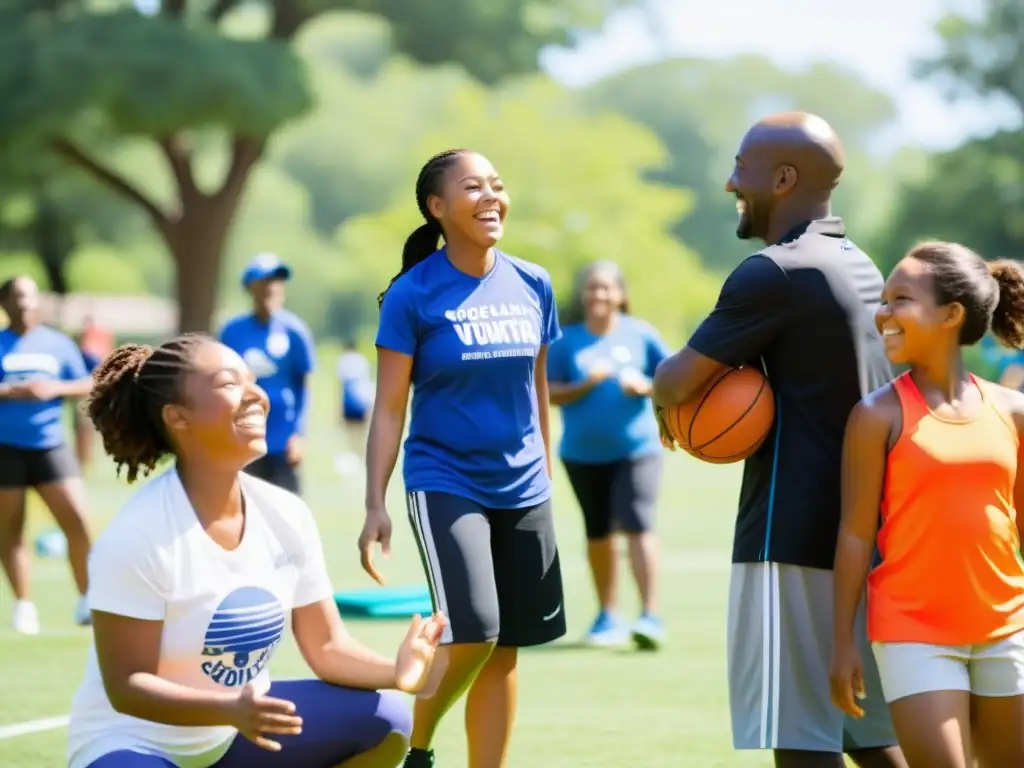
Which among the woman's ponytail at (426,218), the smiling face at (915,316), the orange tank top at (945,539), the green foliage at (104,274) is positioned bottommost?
the orange tank top at (945,539)

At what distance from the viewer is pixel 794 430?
5.05 metres

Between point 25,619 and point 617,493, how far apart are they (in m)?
3.91

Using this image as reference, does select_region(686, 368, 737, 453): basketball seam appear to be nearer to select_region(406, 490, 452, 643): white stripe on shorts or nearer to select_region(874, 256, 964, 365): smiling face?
select_region(874, 256, 964, 365): smiling face

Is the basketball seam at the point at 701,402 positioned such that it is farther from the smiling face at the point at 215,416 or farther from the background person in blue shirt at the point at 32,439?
the background person in blue shirt at the point at 32,439

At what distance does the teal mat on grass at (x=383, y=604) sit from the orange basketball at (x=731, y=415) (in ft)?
21.0

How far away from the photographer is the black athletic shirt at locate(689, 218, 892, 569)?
4988 mm

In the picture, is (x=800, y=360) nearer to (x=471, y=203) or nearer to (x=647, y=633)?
(x=471, y=203)

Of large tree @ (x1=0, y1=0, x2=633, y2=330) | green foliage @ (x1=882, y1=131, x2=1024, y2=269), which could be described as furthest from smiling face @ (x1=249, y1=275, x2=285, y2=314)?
green foliage @ (x1=882, y1=131, x2=1024, y2=269)

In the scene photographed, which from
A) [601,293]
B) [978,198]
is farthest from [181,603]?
[978,198]

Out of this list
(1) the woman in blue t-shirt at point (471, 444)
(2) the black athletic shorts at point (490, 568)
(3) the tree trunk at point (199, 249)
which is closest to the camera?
(2) the black athletic shorts at point (490, 568)

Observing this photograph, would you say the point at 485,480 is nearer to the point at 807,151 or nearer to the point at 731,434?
the point at 731,434

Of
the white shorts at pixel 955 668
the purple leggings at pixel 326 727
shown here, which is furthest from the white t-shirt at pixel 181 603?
the white shorts at pixel 955 668

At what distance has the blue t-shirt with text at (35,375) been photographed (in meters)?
11.4

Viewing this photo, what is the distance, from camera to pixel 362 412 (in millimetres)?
31344
